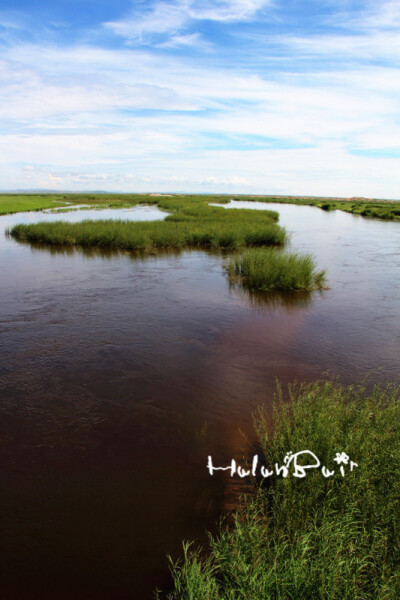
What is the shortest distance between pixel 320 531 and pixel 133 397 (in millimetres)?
3997

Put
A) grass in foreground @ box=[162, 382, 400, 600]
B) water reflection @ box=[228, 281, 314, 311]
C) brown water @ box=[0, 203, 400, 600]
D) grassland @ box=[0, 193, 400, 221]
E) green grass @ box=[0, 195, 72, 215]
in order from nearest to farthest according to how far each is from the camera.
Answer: grass in foreground @ box=[162, 382, 400, 600]
brown water @ box=[0, 203, 400, 600]
water reflection @ box=[228, 281, 314, 311]
green grass @ box=[0, 195, 72, 215]
grassland @ box=[0, 193, 400, 221]

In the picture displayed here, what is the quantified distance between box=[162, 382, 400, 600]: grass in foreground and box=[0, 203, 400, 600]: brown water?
0.71 m

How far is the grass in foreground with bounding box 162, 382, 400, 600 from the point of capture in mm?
2830

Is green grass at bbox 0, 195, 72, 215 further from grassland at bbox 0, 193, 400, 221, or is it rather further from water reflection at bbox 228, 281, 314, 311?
water reflection at bbox 228, 281, 314, 311

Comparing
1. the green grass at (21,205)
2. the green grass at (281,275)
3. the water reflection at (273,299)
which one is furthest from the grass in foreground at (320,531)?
the green grass at (21,205)

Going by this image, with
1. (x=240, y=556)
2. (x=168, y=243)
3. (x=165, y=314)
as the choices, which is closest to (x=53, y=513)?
(x=240, y=556)

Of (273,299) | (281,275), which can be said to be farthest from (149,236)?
(273,299)

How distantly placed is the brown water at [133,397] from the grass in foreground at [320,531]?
710mm

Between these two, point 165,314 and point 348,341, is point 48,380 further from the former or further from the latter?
point 348,341

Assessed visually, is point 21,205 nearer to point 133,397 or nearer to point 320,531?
point 133,397

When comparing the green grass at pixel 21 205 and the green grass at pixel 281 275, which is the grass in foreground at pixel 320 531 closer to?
the green grass at pixel 281 275

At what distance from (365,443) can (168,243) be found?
20925 millimetres

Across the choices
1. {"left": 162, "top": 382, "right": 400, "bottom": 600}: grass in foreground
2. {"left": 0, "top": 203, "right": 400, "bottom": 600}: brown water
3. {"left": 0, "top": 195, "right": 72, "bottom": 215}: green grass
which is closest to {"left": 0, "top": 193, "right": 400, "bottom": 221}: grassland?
{"left": 0, "top": 195, "right": 72, "bottom": 215}: green grass

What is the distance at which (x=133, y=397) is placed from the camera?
21.6ft
